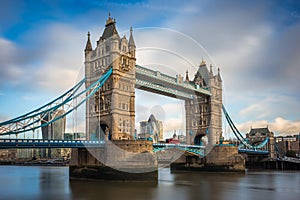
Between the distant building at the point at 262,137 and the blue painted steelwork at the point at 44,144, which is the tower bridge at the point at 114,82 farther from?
the distant building at the point at 262,137

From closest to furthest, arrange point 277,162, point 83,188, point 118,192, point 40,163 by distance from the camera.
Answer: point 118,192, point 83,188, point 277,162, point 40,163

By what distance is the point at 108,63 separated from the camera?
33.8 meters

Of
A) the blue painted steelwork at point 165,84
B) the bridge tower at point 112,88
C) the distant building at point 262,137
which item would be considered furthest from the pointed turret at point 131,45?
Answer: the distant building at point 262,137

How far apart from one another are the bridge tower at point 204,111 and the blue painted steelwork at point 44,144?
24209 millimetres

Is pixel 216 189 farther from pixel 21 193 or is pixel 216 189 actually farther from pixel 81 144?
pixel 21 193

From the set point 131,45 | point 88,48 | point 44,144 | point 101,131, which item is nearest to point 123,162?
point 44,144

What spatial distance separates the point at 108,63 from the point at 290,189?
19.4 m

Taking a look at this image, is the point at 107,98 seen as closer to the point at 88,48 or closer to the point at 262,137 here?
the point at 88,48

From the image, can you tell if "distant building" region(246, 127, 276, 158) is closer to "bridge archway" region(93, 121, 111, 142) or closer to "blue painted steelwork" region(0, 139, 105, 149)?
"bridge archway" region(93, 121, 111, 142)

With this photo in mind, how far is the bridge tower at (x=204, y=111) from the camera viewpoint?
5059cm

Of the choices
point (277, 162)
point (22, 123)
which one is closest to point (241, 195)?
point (22, 123)

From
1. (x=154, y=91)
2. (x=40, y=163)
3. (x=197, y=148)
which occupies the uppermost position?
(x=154, y=91)

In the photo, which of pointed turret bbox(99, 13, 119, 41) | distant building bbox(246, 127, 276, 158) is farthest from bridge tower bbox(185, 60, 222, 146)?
distant building bbox(246, 127, 276, 158)

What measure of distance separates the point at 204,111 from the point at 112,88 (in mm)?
21428
